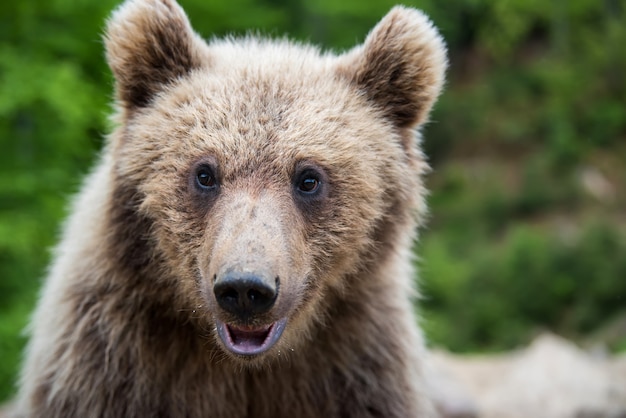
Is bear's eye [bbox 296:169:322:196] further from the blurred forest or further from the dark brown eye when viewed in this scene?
the blurred forest

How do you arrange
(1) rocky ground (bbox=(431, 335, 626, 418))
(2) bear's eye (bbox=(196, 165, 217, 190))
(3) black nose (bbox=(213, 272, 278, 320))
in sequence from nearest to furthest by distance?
1. (3) black nose (bbox=(213, 272, 278, 320))
2. (2) bear's eye (bbox=(196, 165, 217, 190))
3. (1) rocky ground (bbox=(431, 335, 626, 418))

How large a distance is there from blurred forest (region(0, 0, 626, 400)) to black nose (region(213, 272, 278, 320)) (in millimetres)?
2083

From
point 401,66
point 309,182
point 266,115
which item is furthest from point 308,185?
point 401,66

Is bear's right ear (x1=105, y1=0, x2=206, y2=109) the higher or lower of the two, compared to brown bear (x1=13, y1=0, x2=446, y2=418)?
higher

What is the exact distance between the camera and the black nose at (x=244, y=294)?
3.28m

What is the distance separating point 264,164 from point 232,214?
0.32m

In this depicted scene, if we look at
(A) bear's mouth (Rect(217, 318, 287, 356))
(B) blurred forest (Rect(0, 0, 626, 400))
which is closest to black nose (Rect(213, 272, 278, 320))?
(A) bear's mouth (Rect(217, 318, 287, 356))

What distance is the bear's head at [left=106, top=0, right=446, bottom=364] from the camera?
3.66 meters

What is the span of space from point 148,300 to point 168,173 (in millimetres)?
702

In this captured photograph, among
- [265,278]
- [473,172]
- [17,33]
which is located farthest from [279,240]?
[473,172]

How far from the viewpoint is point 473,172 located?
97.4 feet

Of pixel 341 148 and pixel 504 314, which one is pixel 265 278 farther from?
pixel 504 314

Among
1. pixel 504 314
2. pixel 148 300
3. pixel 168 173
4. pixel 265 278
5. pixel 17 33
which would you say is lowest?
pixel 504 314

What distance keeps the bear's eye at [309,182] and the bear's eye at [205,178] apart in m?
0.40
